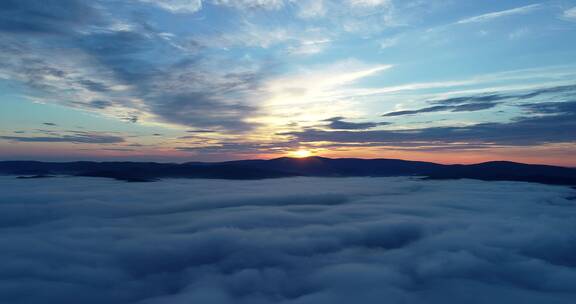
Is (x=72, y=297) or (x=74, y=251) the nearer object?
(x=72, y=297)

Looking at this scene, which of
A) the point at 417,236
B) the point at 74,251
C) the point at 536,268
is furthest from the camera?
the point at 417,236

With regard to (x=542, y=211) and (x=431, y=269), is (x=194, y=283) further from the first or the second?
(x=542, y=211)

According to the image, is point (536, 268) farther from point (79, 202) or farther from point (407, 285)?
point (79, 202)

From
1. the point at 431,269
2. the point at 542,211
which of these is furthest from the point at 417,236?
the point at 542,211

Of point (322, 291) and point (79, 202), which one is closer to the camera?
point (322, 291)

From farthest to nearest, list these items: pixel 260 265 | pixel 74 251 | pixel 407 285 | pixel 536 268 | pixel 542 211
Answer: pixel 542 211 < pixel 74 251 < pixel 260 265 < pixel 536 268 < pixel 407 285

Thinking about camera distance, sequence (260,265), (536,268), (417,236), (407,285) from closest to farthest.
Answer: (407,285)
(536,268)
(260,265)
(417,236)

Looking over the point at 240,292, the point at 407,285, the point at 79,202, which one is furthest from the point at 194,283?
the point at 79,202

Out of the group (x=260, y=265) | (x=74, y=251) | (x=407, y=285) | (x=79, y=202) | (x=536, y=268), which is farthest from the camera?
(x=79, y=202)
